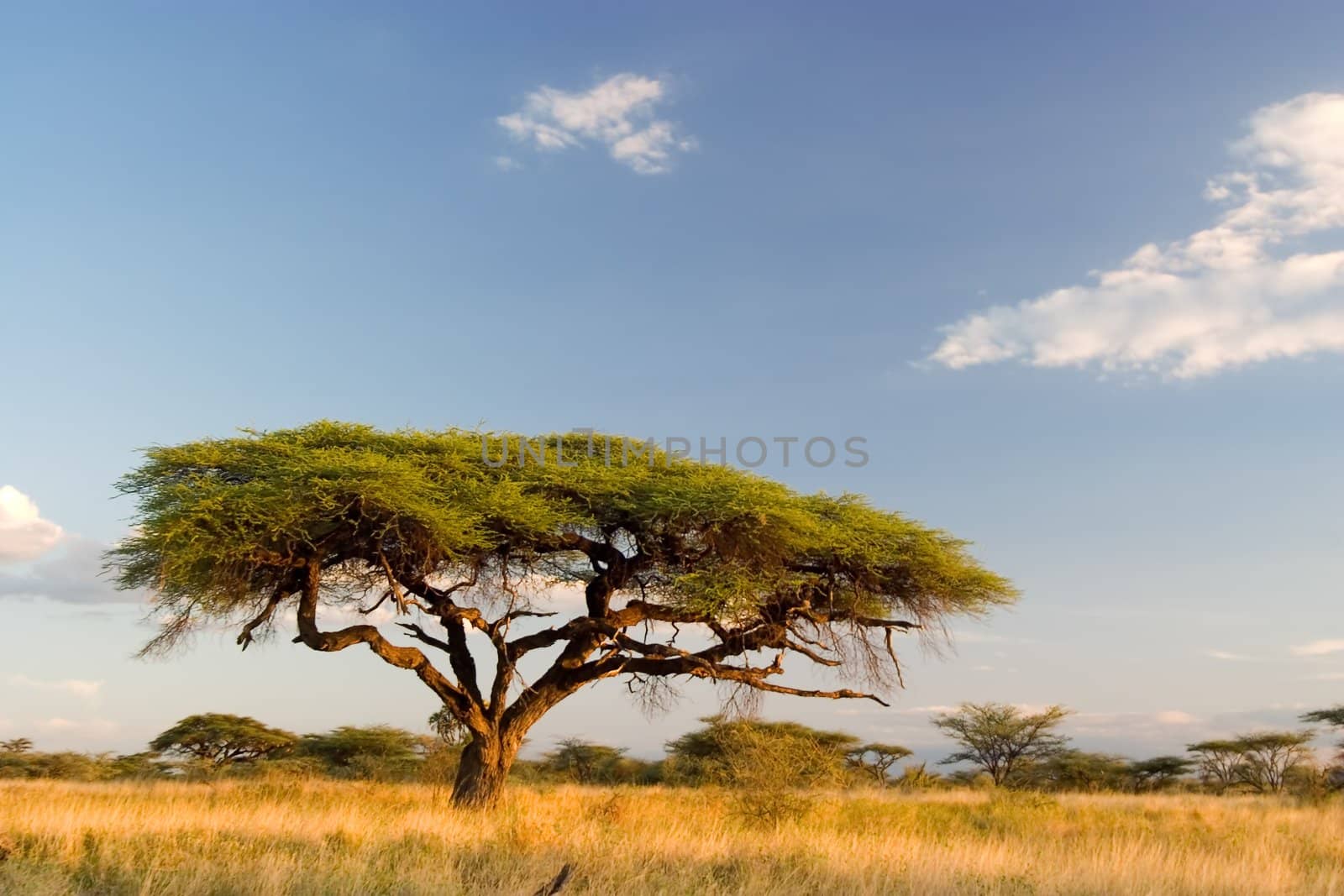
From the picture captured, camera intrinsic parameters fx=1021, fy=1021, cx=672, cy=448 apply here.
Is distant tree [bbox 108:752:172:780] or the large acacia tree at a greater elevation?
the large acacia tree

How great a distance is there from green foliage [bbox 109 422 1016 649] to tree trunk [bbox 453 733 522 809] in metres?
2.89

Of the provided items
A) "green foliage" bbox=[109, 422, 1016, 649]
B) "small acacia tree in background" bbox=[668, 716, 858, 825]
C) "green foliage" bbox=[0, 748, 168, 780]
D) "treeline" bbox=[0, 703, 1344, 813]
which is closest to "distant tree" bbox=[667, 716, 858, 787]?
"small acacia tree in background" bbox=[668, 716, 858, 825]

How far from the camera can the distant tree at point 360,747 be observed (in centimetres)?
3409

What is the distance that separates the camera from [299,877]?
27.3ft

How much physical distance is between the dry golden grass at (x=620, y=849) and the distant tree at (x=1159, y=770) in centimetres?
2049

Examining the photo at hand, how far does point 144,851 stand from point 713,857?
18.3ft

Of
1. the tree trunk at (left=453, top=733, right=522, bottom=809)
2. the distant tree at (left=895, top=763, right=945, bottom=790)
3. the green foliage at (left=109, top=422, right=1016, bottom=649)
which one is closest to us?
the green foliage at (left=109, top=422, right=1016, bottom=649)

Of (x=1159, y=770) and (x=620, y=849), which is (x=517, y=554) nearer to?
(x=620, y=849)

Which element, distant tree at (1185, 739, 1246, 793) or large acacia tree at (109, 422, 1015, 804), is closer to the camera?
large acacia tree at (109, 422, 1015, 804)

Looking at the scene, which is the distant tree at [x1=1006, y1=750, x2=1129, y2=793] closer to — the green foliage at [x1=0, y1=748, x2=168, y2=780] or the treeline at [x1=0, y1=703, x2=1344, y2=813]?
the treeline at [x1=0, y1=703, x2=1344, y2=813]

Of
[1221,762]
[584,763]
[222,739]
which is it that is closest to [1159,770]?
[1221,762]

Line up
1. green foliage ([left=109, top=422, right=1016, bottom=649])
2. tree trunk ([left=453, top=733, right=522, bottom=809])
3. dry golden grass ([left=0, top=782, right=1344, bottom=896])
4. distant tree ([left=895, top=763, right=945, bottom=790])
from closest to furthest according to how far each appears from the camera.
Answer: dry golden grass ([left=0, top=782, right=1344, bottom=896])
green foliage ([left=109, top=422, right=1016, bottom=649])
tree trunk ([left=453, top=733, right=522, bottom=809])
distant tree ([left=895, top=763, right=945, bottom=790])

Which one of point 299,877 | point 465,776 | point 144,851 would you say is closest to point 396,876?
point 299,877

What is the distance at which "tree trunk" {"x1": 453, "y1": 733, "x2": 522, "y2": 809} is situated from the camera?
16516 millimetres
